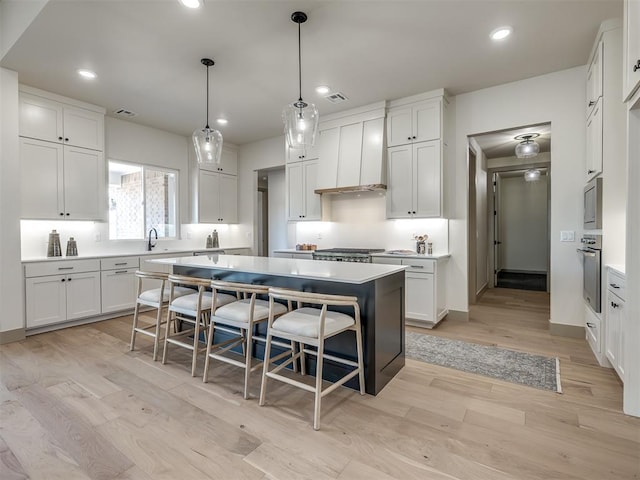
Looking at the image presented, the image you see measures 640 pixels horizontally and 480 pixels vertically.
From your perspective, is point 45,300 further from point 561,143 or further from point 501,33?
point 561,143

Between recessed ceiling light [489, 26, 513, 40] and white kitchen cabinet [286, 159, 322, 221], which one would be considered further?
white kitchen cabinet [286, 159, 322, 221]

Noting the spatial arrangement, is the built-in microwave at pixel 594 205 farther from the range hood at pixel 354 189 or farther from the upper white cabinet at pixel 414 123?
the range hood at pixel 354 189

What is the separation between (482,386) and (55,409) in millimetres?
3014

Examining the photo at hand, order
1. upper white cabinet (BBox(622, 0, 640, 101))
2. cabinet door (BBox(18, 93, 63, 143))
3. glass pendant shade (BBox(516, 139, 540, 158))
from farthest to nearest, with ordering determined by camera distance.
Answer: glass pendant shade (BBox(516, 139, 540, 158)) < cabinet door (BBox(18, 93, 63, 143)) < upper white cabinet (BBox(622, 0, 640, 101))

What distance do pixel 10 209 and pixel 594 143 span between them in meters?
5.96

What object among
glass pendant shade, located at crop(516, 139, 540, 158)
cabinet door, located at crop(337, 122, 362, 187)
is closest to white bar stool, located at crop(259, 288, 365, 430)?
cabinet door, located at crop(337, 122, 362, 187)

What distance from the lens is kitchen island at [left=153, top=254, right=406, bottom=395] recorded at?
231 cm

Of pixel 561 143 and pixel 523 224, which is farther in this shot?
pixel 523 224

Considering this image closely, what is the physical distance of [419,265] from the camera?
389cm

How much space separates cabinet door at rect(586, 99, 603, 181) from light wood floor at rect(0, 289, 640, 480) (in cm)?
175

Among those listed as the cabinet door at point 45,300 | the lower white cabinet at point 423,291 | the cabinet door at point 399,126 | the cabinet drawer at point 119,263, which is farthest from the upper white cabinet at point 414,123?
the cabinet door at point 45,300

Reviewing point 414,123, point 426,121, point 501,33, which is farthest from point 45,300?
point 501,33

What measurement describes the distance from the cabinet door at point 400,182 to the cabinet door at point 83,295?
398 cm

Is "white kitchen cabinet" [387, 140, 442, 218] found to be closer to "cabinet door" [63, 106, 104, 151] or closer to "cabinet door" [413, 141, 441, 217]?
"cabinet door" [413, 141, 441, 217]
